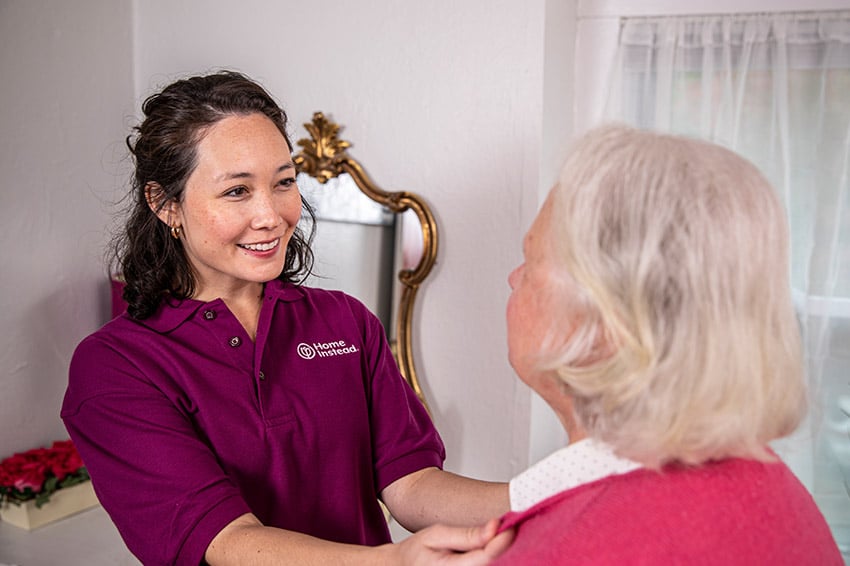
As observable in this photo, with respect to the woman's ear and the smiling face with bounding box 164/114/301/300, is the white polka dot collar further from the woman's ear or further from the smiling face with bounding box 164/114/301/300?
the woman's ear

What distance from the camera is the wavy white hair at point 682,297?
767mm

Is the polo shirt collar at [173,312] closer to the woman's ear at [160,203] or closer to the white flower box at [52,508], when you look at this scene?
the woman's ear at [160,203]

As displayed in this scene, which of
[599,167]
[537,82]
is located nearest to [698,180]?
[599,167]

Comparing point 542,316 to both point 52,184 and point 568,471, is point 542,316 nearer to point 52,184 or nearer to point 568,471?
point 568,471

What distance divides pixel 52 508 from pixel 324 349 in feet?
3.91

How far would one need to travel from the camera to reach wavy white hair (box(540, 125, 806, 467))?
0.77 m

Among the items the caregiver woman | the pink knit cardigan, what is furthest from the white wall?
the pink knit cardigan

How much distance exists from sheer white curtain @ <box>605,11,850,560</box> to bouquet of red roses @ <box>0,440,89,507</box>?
1.89 meters

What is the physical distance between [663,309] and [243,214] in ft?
2.52

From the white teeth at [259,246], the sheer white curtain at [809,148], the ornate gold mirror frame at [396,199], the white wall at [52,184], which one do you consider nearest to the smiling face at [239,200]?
the white teeth at [259,246]

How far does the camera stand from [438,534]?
38.0 inches

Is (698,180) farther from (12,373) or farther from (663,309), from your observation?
(12,373)

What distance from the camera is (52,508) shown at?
84.4 inches

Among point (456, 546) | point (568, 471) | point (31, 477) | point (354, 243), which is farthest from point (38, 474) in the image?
point (568, 471)
